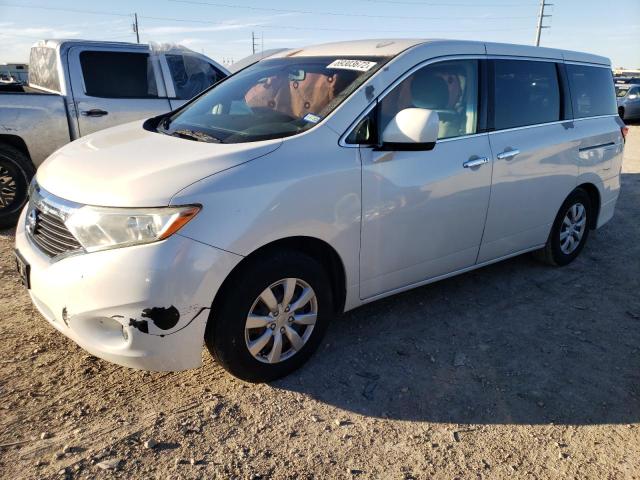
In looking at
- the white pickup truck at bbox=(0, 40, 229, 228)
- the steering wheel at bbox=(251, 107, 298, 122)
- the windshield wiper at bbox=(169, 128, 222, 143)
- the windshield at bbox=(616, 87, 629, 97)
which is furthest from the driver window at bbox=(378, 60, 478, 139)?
the windshield at bbox=(616, 87, 629, 97)

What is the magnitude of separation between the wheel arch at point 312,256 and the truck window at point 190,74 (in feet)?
13.6

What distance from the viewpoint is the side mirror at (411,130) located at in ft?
9.43

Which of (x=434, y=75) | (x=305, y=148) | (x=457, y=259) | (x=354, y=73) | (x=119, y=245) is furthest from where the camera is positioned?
(x=457, y=259)

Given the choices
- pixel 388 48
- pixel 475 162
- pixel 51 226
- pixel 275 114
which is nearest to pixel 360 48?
pixel 388 48

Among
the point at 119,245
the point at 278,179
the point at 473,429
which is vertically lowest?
the point at 473,429

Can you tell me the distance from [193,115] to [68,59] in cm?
310

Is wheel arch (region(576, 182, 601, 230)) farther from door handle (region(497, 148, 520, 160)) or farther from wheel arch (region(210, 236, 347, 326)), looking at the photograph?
wheel arch (region(210, 236, 347, 326))

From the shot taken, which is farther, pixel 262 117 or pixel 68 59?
pixel 68 59

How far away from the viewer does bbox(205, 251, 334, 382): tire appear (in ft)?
8.36

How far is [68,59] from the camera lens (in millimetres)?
5738

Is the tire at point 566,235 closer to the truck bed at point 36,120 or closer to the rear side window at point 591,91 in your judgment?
the rear side window at point 591,91

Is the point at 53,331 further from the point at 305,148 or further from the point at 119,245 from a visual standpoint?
the point at 305,148

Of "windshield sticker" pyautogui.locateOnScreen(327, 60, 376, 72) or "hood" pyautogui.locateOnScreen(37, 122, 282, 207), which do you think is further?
"windshield sticker" pyautogui.locateOnScreen(327, 60, 376, 72)

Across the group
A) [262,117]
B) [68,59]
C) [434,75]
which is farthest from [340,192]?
[68,59]
